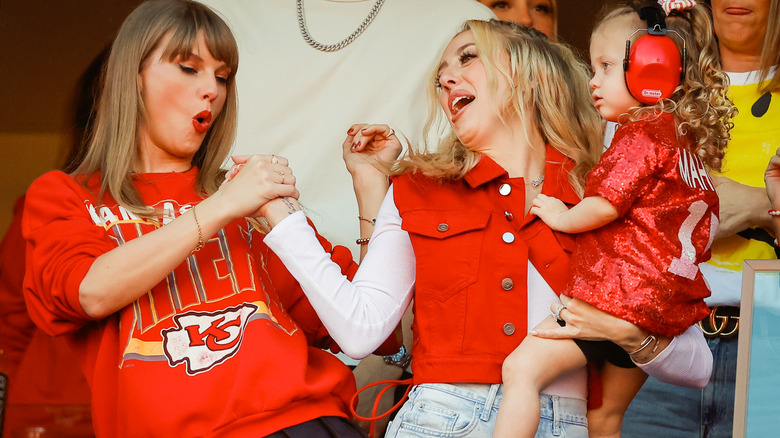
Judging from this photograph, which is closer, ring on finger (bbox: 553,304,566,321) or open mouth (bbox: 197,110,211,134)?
ring on finger (bbox: 553,304,566,321)

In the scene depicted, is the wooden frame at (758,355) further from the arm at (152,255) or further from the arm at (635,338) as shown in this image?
the arm at (152,255)

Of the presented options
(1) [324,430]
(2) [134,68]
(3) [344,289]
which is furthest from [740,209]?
(2) [134,68]

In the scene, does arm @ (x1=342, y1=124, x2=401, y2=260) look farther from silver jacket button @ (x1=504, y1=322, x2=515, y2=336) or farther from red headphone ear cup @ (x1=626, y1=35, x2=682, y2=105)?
red headphone ear cup @ (x1=626, y1=35, x2=682, y2=105)

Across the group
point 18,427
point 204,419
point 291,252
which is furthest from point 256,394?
point 18,427

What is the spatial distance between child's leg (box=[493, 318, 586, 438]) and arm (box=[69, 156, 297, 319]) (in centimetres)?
65

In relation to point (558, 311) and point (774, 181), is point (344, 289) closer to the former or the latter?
point (558, 311)

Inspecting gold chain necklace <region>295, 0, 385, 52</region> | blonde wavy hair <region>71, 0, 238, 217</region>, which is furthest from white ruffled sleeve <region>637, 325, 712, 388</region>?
gold chain necklace <region>295, 0, 385, 52</region>

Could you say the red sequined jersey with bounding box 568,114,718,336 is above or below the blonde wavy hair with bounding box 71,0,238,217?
below

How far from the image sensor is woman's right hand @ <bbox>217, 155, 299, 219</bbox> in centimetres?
220

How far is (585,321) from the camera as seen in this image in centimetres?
215

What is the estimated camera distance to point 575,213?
2234 millimetres

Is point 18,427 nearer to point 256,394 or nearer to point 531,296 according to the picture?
point 256,394

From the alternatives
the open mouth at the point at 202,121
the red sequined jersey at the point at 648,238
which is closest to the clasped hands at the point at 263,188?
the open mouth at the point at 202,121

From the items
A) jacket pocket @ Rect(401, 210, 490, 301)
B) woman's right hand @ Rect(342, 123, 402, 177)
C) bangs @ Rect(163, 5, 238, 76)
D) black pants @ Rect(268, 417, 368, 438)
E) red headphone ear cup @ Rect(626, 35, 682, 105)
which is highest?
bangs @ Rect(163, 5, 238, 76)
